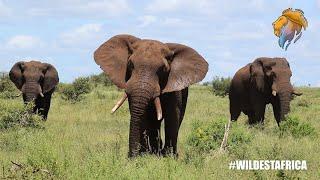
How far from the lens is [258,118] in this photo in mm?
16703

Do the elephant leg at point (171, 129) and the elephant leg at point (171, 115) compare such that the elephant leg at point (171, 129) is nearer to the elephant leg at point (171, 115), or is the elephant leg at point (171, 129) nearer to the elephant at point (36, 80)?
the elephant leg at point (171, 115)

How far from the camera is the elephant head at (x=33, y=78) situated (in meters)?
17.9

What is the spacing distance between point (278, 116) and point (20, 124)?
691cm

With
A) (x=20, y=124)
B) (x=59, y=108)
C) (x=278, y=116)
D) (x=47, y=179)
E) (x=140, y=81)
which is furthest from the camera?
(x=59, y=108)

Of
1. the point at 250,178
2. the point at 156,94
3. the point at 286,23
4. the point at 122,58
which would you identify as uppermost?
the point at 286,23

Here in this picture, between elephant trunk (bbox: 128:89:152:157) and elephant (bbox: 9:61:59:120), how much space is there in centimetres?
950

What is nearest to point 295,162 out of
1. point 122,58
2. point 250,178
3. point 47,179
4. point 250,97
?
point 250,178

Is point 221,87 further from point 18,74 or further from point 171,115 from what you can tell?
point 171,115

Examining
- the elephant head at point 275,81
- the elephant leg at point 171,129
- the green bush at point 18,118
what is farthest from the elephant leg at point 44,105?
the elephant leg at point 171,129

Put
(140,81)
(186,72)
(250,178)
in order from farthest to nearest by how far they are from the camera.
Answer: (186,72)
(140,81)
(250,178)

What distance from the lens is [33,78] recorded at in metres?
18.2

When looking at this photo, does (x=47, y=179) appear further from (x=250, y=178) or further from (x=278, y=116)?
(x=278, y=116)

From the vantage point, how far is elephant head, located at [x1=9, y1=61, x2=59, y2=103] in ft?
58.6

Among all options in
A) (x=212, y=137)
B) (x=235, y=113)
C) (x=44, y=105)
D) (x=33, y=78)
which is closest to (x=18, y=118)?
(x=33, y=78)
